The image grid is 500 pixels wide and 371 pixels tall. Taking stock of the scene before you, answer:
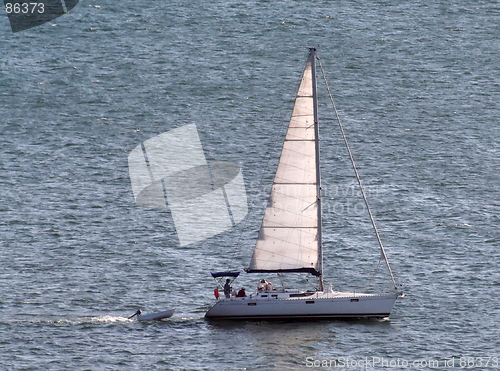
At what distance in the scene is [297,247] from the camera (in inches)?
3172

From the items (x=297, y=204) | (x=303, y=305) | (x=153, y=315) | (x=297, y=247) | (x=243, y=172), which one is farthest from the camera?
(x=243, y=172)

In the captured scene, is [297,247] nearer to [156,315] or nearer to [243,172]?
[156,315]

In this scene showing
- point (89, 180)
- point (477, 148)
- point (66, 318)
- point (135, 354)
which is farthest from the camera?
point (477, 148)

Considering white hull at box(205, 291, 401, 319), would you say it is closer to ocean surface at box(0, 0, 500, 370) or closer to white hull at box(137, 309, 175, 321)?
ocean surface at box(0, 0, 500, 370)

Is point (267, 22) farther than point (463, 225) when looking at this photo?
Yes

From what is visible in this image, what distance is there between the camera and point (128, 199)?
109 m

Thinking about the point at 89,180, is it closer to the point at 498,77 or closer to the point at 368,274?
the point at 368,274

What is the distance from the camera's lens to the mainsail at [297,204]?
78.9 meters

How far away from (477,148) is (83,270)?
53.1 metres

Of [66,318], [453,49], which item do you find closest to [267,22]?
[453,49]

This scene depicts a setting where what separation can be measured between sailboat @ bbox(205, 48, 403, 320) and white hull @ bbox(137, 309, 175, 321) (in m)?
3.22

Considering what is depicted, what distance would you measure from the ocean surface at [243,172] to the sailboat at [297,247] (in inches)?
48.4

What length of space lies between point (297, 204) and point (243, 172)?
Answer: 3669 cm

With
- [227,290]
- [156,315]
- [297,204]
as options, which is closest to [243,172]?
[297,204]
